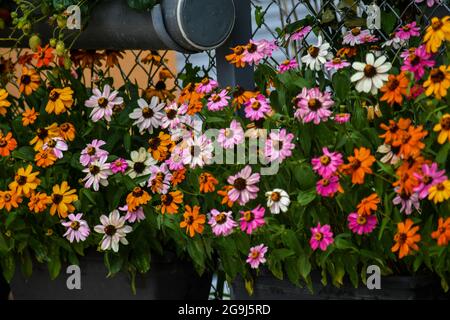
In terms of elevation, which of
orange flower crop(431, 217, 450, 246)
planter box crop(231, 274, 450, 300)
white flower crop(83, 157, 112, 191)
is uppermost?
white flower crop(83, 157, 112, 191)

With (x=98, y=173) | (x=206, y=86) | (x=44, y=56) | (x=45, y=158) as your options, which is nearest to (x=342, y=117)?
(x=206, y=86)

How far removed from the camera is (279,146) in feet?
6.88

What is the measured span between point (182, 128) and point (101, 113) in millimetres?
226

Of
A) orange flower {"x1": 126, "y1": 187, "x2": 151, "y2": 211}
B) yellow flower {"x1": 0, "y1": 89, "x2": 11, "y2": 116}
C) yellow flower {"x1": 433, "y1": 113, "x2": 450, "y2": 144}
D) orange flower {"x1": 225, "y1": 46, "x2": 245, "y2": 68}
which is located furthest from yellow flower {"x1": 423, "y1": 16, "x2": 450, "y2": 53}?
Result: yellow flower {"x1": 0, "y1": 89, "x2": 11, "y2": 116}

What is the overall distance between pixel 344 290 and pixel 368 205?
0.82ft

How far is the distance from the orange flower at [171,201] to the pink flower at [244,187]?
15cm

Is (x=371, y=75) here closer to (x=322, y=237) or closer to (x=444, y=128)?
(x=444, y=128)

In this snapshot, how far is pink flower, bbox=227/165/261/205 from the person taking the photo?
212 centimetres

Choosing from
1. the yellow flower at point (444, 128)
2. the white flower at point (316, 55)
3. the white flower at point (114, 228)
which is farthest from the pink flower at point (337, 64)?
the white flower at point (114, 228)

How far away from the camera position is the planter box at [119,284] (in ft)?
7.91

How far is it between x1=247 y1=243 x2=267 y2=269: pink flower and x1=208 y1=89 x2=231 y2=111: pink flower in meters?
0.33

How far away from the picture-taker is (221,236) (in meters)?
2.22

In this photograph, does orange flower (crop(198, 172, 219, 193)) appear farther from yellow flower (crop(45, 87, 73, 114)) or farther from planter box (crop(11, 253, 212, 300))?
yellow flower (crop(45, 87, 73, 114))
